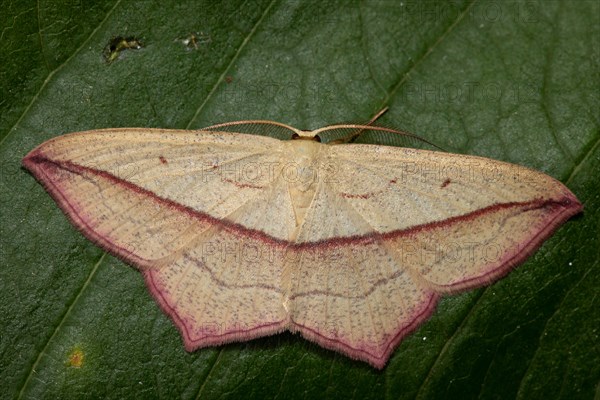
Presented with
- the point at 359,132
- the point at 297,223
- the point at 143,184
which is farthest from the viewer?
the point at 359,132

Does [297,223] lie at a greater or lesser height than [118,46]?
lesser

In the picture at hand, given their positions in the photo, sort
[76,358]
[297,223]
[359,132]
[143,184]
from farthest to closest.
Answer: [359,132] < [76,358] < [297,223] < [143,184]

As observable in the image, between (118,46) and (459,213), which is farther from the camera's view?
(118,46)

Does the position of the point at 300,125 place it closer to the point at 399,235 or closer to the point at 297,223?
the point at 297,223

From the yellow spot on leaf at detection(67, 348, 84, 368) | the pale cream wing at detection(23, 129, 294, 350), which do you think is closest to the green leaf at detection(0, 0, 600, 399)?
the yellow spot on leaf at detection(67, 348, 84, 368)

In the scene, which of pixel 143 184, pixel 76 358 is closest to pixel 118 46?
pixel 143 184

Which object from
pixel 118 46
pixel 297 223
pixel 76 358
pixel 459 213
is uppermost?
pixel 118 46

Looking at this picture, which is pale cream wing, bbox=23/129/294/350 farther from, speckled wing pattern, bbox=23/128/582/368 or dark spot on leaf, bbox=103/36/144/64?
dark spot on leaf, bbox=103/36/144/64
